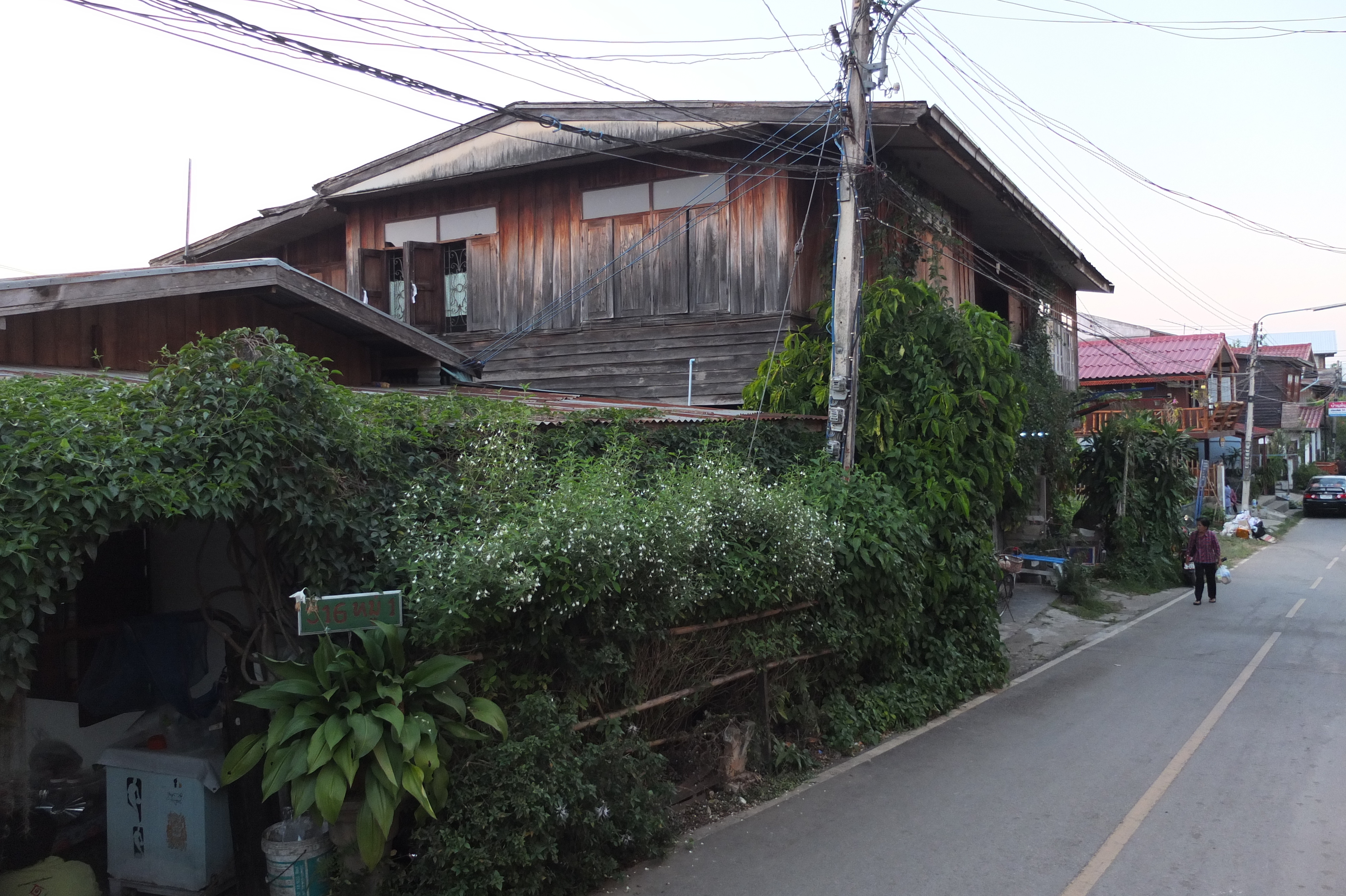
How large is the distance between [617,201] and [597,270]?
1.07m

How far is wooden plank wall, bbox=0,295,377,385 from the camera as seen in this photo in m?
8.20

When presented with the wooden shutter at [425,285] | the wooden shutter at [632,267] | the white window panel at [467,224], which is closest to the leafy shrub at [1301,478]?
the wooden shutter at [632,267]

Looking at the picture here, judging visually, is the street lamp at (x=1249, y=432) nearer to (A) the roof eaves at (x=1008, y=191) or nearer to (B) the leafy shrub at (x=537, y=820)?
(A) the roof eaves at (x=1008, y=191)

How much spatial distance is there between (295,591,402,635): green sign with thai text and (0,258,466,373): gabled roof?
4.65 meters

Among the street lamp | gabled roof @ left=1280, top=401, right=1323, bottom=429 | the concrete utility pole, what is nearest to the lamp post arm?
the concrete utility pole

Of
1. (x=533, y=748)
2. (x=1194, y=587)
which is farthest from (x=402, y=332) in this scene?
(x=1194, y=587)

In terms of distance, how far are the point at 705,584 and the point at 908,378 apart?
4.76 meters

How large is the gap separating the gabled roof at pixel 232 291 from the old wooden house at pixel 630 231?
0.72 metres

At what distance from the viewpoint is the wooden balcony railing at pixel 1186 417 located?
24.1 m

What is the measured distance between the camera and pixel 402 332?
35.2ft

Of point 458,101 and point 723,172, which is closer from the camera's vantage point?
point 458,101

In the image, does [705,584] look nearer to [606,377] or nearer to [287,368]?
[287,368]

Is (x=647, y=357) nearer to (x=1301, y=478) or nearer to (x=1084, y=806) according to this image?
(x=1084, y=806)

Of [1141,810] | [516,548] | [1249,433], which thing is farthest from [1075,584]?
[1249,433]
